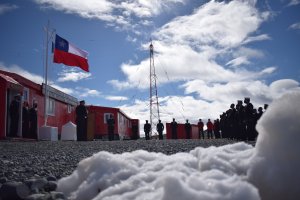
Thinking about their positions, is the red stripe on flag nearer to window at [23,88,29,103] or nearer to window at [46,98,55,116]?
window at [46,98,55,116]

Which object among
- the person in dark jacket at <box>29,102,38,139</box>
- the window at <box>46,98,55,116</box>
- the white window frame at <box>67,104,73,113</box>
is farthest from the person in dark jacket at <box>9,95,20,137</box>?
Answer: the white window frame at <box>67,104,73,113</box>

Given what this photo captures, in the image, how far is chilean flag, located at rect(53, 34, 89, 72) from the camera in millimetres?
22625

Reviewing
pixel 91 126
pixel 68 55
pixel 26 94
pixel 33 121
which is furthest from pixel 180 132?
pixel 33 121

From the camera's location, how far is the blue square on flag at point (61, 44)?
74.3 ft

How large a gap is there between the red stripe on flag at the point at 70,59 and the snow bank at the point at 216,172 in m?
20.4

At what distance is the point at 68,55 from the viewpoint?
2319cm

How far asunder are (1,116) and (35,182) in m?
14.5

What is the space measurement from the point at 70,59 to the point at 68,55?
0.36 m

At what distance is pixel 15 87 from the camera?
17453 millimetres

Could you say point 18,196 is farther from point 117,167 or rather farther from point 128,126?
point 128,126

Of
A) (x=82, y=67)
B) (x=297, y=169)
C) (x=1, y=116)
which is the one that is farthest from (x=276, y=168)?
(x=82, y=67)

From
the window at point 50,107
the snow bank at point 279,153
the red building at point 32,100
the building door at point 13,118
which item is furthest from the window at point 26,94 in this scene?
the snow bank at point 279,153

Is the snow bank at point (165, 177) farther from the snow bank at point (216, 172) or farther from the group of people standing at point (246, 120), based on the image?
the group of people standing at point (246, 120)

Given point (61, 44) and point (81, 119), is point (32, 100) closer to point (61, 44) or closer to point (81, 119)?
point (81, 119)
